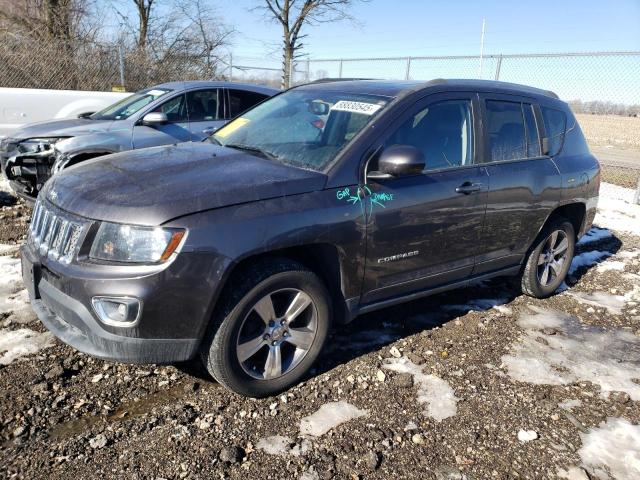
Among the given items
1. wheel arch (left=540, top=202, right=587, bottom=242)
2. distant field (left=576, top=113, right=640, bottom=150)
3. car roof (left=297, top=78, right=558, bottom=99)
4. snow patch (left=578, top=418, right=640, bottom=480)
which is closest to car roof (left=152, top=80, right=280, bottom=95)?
car roof (left=297, top=78, right=558, bottom=99)

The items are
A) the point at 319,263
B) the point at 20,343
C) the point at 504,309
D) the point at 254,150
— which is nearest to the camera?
the point at 319,263

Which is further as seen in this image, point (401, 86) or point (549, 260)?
point (549, 260)

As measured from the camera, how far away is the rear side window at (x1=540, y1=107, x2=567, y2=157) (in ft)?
14.7

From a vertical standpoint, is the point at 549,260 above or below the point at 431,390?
above

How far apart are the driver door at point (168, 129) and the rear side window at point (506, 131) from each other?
405 cm

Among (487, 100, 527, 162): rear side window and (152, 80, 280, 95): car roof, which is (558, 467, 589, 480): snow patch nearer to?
(487, 100, 527, 162): rear side window

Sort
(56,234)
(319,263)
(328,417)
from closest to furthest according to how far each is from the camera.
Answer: (56,234) → (328,417) → (319,263)

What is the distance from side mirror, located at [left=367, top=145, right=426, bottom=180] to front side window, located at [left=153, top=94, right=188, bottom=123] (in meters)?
4.42

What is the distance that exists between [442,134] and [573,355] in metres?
1.91

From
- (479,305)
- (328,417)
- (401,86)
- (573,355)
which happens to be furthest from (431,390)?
(401,86)

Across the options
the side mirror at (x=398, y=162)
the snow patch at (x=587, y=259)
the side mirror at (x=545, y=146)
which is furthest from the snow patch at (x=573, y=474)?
the snow patch at (x=587, y=259)

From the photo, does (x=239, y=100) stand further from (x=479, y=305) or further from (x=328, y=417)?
(x=328, y=417)

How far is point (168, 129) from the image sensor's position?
6617 mm

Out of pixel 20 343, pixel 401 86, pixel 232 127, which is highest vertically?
pixel 401 86
